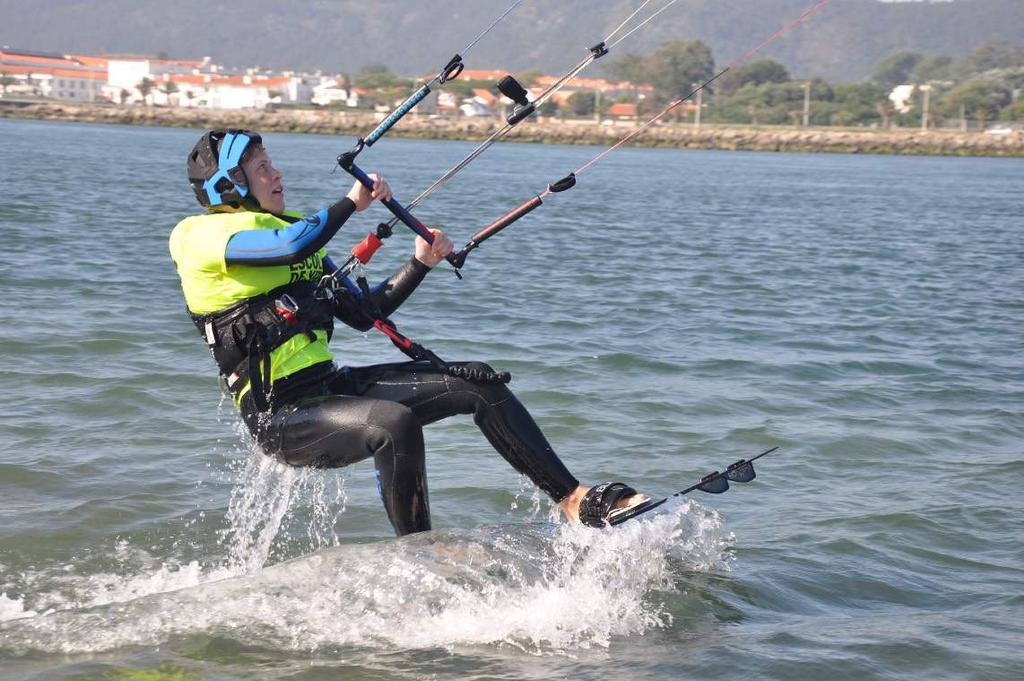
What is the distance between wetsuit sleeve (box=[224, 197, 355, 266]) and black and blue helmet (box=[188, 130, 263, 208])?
10.4 inches

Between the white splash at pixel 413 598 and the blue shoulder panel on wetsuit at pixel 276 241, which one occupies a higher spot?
the blue shoulder panel on wetsuit at pixel 276 241

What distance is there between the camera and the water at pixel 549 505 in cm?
521

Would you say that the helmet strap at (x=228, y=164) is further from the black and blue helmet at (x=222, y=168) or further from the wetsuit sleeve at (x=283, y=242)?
the wetsuit sleeve at (x=283, y=242)

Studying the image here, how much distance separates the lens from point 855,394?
10227mm

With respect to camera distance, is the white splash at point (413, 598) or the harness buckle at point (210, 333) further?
the harness buckle at point (210, 333)

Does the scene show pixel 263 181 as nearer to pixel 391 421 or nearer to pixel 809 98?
pixel 391 421

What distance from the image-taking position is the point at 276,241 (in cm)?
503

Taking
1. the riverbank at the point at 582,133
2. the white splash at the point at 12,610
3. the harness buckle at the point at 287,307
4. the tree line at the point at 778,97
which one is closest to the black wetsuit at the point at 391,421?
the harness buckle at the point at 287,307

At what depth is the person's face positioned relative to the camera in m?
5.28

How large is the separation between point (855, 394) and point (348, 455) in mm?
6007

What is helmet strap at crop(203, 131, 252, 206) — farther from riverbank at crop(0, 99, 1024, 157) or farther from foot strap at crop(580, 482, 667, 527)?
riverbank at crop(0, 99, 1024, 157)

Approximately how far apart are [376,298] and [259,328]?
80cm

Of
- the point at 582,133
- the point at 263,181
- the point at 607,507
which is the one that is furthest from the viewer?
the point at 582,133

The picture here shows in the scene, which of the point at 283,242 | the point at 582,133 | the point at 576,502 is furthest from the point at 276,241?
the point at 582,133
